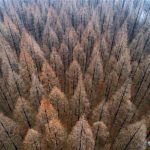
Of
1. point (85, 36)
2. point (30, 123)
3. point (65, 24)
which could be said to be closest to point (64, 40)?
point (85, 36)

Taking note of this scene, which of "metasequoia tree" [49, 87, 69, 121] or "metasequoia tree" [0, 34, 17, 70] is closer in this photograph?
"metasequoia tree" [49, 87, 69, 121]

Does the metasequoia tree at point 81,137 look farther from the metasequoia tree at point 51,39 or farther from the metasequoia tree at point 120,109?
the metasequoia tree at point 51,39

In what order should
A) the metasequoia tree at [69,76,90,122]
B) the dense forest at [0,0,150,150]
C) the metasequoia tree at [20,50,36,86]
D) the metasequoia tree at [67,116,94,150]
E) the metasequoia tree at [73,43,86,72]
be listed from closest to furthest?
the metasequoia tree at [67,116,94,150] < the dense forest at [0,0,150,150] < the metasequoia tree at [69,76,90,122] < the metasequoia tree at [20,50,36,86] < the metasequoia tree at [73,43,86,72]

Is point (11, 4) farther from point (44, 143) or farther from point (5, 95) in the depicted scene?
point (44, 143)

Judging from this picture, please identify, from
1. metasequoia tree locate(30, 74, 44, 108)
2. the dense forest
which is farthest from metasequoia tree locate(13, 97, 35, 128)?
metasequoia tree locate(30, 74, 44, 108)

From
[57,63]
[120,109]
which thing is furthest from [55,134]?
[57,63]

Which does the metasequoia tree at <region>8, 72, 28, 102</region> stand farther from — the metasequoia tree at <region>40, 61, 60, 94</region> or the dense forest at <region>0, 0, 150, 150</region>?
the metasequoia tree at <region>40, 61, 60, 94</region>
